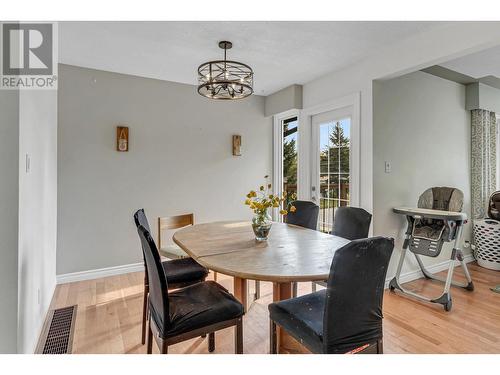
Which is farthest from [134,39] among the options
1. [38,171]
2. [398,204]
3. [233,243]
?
[398,204]

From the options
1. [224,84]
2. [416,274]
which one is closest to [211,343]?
[224,84]

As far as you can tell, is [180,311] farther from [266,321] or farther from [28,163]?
[28,163]

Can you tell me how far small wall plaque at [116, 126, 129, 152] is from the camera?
11.1 feet

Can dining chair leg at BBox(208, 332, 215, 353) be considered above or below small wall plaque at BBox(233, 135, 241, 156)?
below

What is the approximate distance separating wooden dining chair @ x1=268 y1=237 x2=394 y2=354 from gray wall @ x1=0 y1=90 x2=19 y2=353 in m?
1.45

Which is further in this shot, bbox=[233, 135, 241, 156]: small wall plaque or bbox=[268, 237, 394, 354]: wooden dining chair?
bbox=[233, 135, 241, 156]: small wall plaque

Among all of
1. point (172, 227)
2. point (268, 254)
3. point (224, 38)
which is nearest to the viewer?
point (268, 254)

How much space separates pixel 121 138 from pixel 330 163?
2.54 meters

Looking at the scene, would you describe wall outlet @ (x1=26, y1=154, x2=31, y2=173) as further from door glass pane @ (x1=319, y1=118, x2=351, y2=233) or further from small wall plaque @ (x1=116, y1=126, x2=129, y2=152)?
door glass pane @ (x1=319, y1=118, x2=351, y2=233)

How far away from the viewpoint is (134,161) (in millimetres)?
3490

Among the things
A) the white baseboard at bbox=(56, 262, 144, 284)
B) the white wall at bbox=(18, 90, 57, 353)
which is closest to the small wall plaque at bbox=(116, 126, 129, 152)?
the white wall at bbox=(18, 90, 57, 353)

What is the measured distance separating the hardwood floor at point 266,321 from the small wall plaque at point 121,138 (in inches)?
59.7

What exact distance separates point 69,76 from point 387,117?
3427 millimetres
